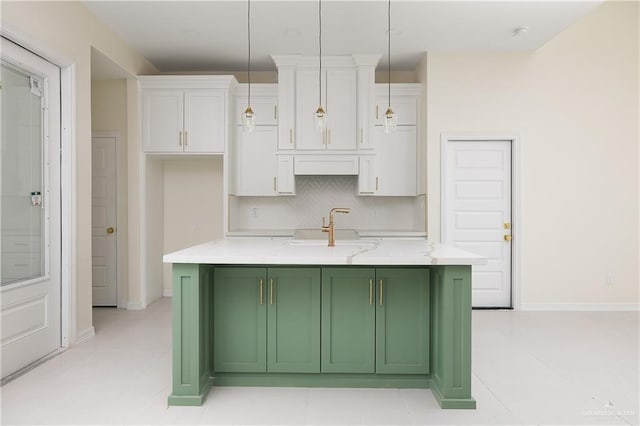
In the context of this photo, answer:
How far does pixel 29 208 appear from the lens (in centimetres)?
309

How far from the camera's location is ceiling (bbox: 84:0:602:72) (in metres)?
3.72

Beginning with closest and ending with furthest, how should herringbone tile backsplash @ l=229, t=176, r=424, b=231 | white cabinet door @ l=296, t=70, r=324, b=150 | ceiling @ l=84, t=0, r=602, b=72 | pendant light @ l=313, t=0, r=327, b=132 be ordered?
pendant light @ l=313, t=0, r=327, b=132 → ceiling @ l=84, t=0, r=602, b=72 → white cabinet door @ l=296, t=70, r=324, b=150 → herringbone tile backsplash @ l=229, t=176, r=424, b=231

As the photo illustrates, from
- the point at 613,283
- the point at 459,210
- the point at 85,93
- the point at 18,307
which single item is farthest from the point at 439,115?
the point at 18,307

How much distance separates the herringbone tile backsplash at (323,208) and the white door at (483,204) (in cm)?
63

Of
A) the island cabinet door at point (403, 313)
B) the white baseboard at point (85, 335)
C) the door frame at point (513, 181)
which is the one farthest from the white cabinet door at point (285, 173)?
the island cabinet door at point (403, 313)

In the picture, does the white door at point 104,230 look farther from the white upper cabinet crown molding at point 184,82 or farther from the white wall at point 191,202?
the white upper cabinet crown molding at point 184,82

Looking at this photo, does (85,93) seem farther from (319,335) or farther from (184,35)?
(319,335)

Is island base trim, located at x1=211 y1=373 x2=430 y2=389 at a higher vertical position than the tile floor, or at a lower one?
higher

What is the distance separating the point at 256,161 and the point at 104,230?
1.94 metres

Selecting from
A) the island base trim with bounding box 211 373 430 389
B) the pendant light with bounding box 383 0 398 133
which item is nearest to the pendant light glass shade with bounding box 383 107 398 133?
the pendant light with bounding box 383 0 398 133

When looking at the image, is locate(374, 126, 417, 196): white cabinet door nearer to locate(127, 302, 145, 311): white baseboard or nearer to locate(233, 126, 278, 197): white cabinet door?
locate(233, 126, 278, 197): white cabinet door

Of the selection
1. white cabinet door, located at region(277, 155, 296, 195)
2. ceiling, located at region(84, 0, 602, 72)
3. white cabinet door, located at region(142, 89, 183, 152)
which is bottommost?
white cabinet door, located at region(277, 155, 296, 195)

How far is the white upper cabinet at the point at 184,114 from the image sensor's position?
4.80 metres

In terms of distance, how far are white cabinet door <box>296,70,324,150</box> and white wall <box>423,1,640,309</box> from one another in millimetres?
1271
